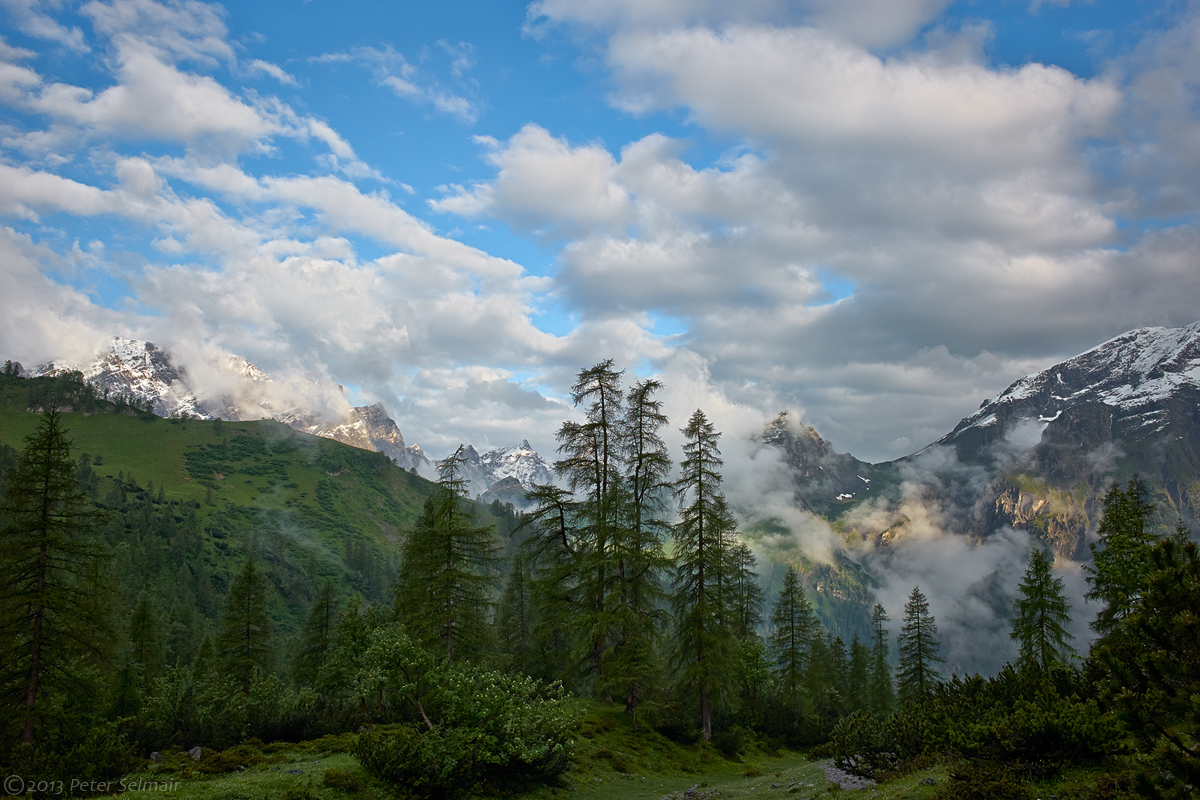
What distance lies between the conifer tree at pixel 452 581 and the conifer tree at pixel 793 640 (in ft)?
117

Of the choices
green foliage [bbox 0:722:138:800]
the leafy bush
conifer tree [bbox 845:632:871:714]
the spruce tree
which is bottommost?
conifer tree [bbox 845:632:871:714]

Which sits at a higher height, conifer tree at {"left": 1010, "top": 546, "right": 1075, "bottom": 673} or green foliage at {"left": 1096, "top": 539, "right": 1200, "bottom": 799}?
green foliage at {"left": 1096, "top": 539, "right": 1200, "bottom": 799}

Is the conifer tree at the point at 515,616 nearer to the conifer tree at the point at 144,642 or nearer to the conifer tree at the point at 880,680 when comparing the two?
the conifer tree at the point at 144,642

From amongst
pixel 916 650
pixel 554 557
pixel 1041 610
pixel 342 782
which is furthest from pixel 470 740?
pixel 916 650

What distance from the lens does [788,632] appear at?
198 feet

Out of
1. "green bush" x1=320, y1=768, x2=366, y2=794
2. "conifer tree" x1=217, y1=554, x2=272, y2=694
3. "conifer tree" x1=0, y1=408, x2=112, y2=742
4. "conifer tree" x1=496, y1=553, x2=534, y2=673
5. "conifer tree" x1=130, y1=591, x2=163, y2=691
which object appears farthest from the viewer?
"conifer tree" x1=496, y1=553, x2=534, y2=673

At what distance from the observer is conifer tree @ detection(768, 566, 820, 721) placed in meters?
57.8

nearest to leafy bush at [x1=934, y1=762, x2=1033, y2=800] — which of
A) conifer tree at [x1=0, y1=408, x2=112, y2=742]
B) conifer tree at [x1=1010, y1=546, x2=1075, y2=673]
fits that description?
conifer tree at [x1=0, y1=408, x2=112, y2=742]

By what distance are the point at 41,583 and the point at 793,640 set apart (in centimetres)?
5727

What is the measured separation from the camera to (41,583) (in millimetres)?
26375

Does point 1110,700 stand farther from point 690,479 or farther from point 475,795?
point 690,479

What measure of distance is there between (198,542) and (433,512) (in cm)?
16696

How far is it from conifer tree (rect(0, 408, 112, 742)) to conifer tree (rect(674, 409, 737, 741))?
2935 cm

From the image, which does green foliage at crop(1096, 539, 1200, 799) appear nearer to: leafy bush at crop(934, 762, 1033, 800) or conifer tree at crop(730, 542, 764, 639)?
leafy bush at crop(934, 762, 1033, 800)
